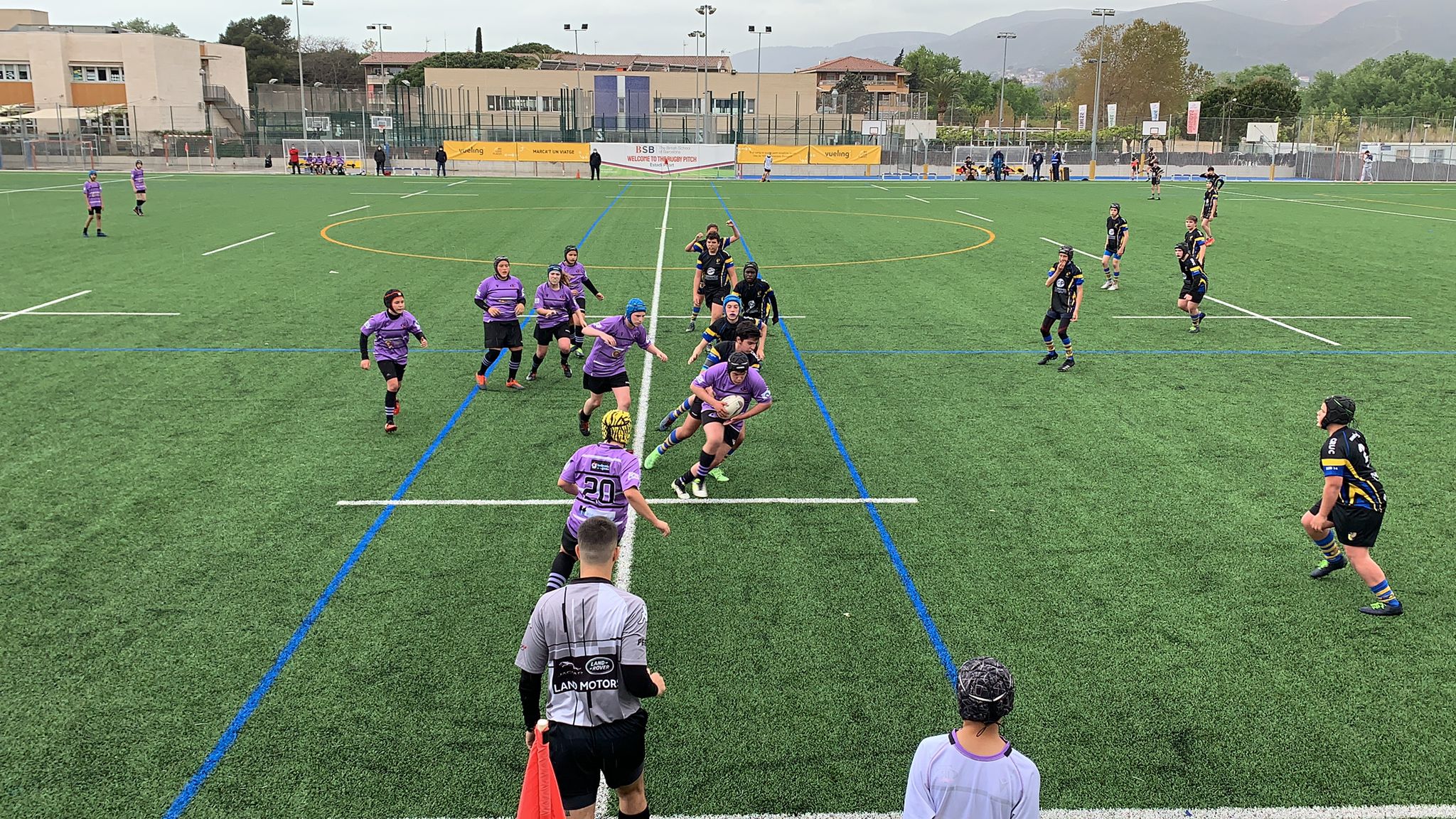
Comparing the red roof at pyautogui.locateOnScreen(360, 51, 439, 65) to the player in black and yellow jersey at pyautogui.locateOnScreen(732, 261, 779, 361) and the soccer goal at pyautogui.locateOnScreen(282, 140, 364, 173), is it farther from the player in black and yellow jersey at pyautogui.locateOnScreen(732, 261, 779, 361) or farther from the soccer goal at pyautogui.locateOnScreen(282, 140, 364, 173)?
the player in black and yellow jersey at pyautogui.locateOnScreen(732, 261, 779, 361)

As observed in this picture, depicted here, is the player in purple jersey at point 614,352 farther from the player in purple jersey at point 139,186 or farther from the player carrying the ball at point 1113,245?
the player in purple jersey at point 139,186

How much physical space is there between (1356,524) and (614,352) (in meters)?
7.81

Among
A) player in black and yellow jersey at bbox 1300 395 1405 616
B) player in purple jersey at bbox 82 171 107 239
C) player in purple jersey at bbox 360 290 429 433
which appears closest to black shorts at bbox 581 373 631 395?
player in purple jersey at bbox 360 290 429 433

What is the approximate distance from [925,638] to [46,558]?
776 centimetres

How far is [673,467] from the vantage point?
38.4 ft

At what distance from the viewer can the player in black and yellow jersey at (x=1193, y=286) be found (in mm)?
19156

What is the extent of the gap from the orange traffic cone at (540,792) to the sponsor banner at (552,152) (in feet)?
236

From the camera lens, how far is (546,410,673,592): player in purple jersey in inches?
273

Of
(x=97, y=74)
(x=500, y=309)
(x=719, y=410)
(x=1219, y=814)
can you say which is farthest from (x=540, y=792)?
(x=97, y=74)

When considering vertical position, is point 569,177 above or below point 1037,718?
above

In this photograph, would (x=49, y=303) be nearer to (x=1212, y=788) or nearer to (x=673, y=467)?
(x=673, y=467)

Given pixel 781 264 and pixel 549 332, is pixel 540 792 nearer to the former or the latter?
pixel 549 332

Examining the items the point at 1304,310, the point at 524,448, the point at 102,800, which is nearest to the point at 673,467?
the point at 524,448

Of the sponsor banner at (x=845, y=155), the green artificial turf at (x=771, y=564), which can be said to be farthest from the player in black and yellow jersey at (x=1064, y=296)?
the sponsor banner at (x=845, y=155)
